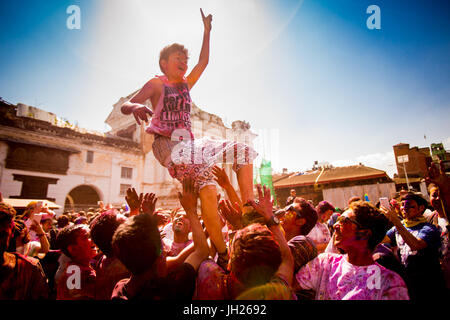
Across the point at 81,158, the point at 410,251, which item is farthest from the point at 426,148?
the point at 81,158

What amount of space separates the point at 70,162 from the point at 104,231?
24.9 m

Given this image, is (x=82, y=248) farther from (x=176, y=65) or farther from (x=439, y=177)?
(x=439, y=177)

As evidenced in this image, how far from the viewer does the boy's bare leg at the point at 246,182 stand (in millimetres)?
2469

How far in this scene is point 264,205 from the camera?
1978mm

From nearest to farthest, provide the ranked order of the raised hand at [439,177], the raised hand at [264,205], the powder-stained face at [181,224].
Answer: the raised hand at [264,205]
the raised hand at [439,177]
the powder-stained face at [181,224]

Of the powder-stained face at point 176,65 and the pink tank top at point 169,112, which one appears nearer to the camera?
the pink tank top at point 169,112

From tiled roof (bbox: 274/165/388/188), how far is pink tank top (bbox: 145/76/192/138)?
23.4 metres

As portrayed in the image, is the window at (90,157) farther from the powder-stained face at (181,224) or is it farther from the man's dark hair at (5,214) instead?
the man's dark hair at (5,214)

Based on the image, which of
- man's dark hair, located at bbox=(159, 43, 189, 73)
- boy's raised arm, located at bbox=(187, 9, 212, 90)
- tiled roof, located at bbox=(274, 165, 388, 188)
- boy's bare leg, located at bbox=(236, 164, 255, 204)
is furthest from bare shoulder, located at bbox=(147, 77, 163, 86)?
tiled roof, located at bbox=(274, 165, 388, 188)

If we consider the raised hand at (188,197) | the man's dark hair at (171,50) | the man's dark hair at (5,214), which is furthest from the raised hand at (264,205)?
the man's dark hair at (5,214)

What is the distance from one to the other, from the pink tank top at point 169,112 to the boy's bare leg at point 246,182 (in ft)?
2.58

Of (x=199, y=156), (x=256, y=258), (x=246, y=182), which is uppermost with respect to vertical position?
(x=199, y=156)

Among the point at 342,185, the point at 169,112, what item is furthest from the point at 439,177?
the point at 342,185

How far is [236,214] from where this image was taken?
232 cm
